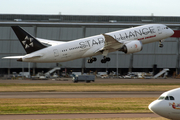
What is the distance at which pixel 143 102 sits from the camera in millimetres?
38875

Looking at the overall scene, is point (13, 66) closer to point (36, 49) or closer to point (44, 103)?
point (36, 49)

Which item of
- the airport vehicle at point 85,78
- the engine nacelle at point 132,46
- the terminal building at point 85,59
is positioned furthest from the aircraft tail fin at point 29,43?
the terminal building at point 85,59

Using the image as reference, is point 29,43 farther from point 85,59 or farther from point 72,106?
point 85,59

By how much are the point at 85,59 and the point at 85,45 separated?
2230 inches

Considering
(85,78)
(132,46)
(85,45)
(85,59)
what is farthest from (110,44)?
(85,59)

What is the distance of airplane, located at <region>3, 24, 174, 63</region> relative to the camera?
5475 cm

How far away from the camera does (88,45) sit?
56562 millimetres

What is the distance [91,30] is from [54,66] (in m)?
17.5

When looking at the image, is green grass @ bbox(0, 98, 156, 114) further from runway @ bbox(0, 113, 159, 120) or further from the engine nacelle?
the engine nacelle

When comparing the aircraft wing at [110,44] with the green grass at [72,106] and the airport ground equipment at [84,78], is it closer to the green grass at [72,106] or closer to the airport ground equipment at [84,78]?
the green grass at [72,106]

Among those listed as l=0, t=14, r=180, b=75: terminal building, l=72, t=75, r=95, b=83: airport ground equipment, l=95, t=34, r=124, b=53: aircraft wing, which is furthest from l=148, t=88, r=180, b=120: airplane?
l=0, t=14, r=180, b=75: terminal building

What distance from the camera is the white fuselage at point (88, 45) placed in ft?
179

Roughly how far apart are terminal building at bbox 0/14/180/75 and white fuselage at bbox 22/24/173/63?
4931 cm

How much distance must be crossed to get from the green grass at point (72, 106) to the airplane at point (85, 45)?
1505 cm
